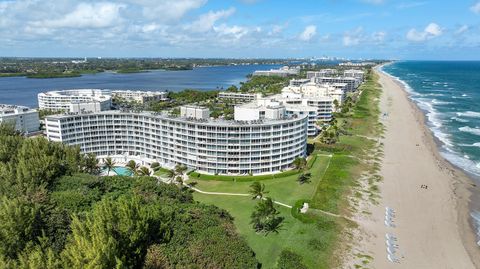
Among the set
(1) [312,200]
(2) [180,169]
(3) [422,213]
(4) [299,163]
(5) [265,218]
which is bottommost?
(3) [422,213]

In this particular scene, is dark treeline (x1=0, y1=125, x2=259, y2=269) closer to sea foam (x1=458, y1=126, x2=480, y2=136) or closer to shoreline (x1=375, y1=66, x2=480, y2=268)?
shoreline (x1=375, y1=66, x2=480, y2=268)

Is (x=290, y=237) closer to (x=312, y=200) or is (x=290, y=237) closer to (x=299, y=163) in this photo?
(x=312, y=200)

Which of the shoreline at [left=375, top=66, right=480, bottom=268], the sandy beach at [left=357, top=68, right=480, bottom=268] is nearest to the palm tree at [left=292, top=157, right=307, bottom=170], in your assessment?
the sandy beach at [left=357, top=68, right=480, bottom=268]

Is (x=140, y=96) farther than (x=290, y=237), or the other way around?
(x=140, y=96)

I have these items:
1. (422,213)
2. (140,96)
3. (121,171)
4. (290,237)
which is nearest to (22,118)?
(121,171)

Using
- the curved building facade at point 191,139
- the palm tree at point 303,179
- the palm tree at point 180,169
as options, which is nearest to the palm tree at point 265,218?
the palm tree at point 303,179

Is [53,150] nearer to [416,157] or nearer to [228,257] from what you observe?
[228,257]
